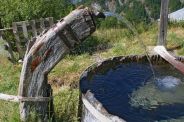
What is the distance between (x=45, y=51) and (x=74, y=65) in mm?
4224

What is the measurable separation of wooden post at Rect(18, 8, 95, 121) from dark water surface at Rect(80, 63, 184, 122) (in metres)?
0.61

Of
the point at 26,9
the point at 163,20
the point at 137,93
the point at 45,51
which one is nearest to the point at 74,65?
the point at 163,20

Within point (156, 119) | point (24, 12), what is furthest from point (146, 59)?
point (24, 12)

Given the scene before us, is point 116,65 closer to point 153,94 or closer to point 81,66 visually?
point 153,94

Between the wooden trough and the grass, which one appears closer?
the wooden trough

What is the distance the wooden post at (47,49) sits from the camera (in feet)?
17.5

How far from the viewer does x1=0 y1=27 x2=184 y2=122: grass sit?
20.8 feet

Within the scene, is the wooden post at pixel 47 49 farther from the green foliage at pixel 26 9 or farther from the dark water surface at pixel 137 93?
the green foliage at pixel 26 9

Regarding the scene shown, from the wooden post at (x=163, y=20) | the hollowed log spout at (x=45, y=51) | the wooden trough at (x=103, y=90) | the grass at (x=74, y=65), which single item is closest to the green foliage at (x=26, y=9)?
the grass at (x=74, y=65)

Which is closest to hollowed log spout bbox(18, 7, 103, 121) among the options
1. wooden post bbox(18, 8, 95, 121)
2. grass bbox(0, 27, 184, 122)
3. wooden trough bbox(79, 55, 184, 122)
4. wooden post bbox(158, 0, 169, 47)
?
wooden post bbox(18, 8, 95, 121)

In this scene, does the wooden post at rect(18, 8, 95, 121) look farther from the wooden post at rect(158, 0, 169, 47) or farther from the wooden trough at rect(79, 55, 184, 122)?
the wooden post at rect(158, 0, 169, 47)

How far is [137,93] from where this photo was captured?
652 centimetres

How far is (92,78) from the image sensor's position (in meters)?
6.69

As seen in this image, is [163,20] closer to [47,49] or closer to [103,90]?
[103,90]
